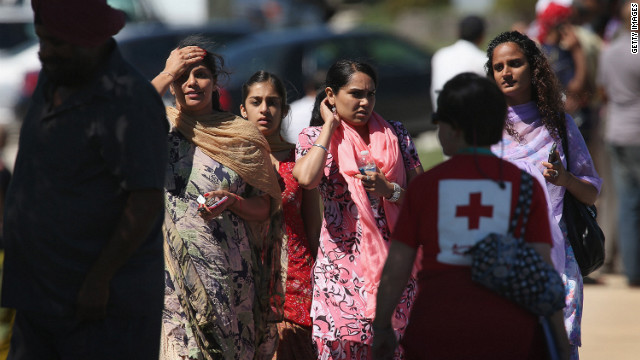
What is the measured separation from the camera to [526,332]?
3.23m

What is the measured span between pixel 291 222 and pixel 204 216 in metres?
0.73

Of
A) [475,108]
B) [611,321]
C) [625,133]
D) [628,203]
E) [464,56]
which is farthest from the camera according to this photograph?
[464,56]

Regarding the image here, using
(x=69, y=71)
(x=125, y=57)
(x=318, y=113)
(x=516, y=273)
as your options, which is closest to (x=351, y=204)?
(x=318, y=113)

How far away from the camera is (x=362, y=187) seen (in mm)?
4707

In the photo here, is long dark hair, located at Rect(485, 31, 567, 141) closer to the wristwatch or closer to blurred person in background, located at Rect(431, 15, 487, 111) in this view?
the wristwatch

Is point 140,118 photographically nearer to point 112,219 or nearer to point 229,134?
point 112,219

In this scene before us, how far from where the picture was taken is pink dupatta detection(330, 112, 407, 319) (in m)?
4.70

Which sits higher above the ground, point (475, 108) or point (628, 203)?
point (475, 108)

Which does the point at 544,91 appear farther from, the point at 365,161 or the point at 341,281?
the point at 341,281

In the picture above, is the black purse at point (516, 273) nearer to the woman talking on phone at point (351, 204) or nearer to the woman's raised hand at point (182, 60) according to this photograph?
the woman talking on phone at point (351, 204)

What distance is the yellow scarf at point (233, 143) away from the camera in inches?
187

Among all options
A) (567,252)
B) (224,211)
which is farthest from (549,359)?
(224,211)

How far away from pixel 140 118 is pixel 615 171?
596 centimetres

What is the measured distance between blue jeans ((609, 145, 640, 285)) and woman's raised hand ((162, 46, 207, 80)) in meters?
4.63
